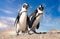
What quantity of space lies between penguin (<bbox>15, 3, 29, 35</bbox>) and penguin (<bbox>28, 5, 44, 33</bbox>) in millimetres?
569

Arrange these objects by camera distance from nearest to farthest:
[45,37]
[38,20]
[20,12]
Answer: [45,37] → [20,12] → [38,20]

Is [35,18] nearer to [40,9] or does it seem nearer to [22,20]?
[40,9]

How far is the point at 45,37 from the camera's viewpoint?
40.5 feet

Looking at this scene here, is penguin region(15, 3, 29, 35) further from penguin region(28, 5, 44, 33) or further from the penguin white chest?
penguin region(28, 5, 44, 33)

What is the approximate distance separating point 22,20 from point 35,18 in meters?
1.30

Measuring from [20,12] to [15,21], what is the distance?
0.84m

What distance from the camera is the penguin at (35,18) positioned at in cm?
1593

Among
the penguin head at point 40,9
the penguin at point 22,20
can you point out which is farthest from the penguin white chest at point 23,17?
the penguin head at point 40,9

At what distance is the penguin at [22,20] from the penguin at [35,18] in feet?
1.87

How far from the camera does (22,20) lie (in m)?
15.2

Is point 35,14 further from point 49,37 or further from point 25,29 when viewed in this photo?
point 49,37

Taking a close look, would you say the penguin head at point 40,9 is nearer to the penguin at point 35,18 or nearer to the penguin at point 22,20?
the penguin at point 35,18

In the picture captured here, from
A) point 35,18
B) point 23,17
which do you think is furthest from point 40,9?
point 23,17

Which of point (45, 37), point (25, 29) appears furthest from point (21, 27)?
point (45, 37)
